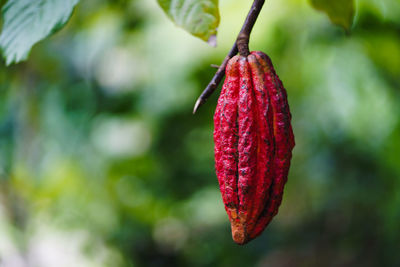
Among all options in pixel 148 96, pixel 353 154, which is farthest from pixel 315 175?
pixel 148 96

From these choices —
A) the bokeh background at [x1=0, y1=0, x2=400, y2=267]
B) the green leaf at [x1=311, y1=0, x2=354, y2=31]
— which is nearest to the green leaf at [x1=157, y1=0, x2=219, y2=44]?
the green leaf at [x1=311, y1=0, x2=354, y2=31]

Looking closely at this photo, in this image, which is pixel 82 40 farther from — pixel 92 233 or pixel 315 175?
pixel 315 175

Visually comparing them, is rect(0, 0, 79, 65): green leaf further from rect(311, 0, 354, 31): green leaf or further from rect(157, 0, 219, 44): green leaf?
rect(311, 0, 354, 31): green leaf

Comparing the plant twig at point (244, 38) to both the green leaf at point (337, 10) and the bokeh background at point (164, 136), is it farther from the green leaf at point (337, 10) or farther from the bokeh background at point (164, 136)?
the bokeh background at point (164, 136)

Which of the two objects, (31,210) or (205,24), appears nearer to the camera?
(205,24)

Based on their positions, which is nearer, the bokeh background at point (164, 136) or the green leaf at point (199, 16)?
the green leaf at point (199, 16)

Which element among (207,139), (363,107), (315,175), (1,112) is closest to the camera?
(363,107)

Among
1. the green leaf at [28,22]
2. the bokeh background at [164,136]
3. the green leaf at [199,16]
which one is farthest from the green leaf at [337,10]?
the bokeh background at [164,136]
